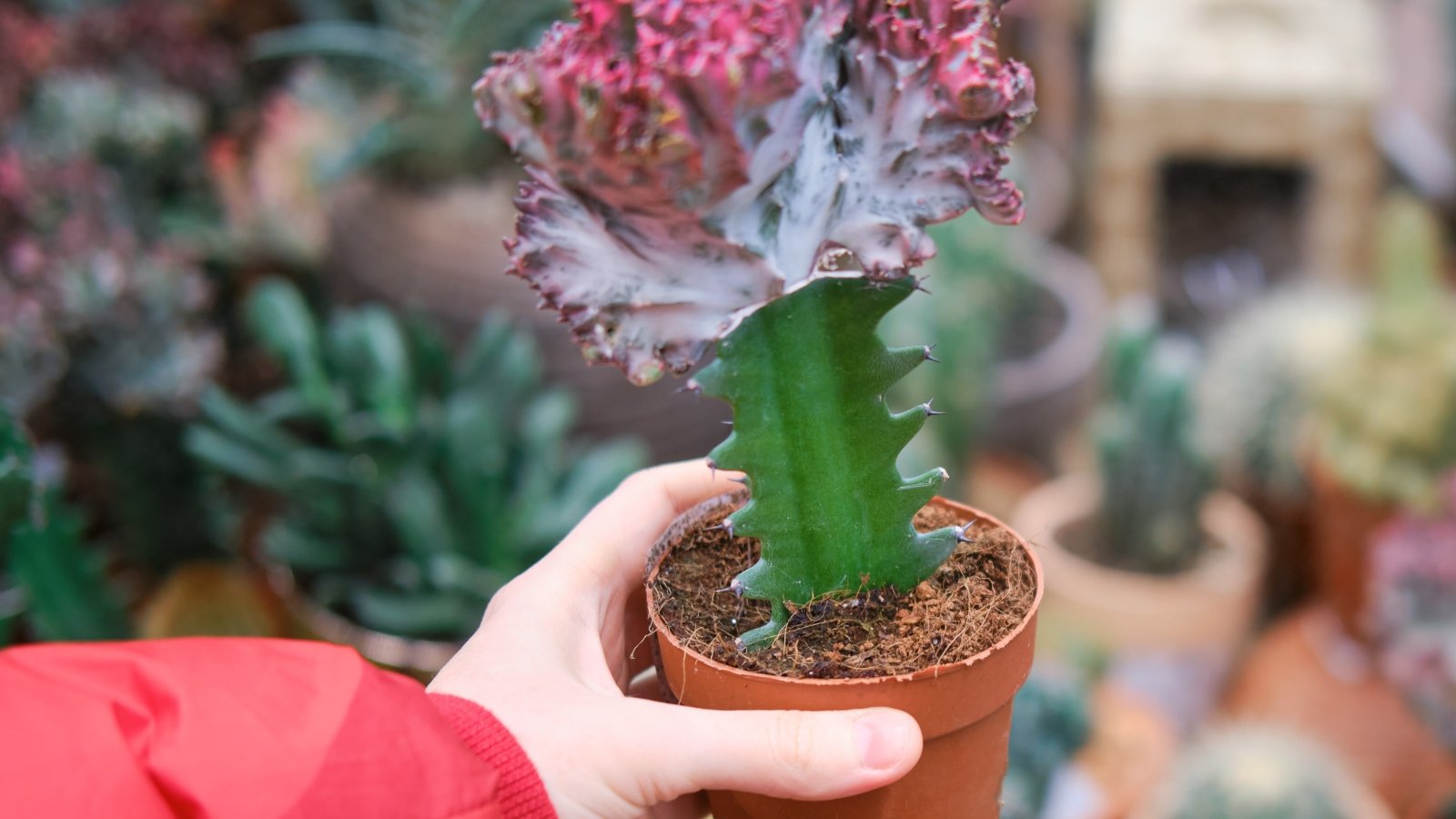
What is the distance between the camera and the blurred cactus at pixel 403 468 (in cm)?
147

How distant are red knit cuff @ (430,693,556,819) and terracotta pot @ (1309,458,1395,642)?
153cm

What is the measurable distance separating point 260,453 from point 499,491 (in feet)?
1.00

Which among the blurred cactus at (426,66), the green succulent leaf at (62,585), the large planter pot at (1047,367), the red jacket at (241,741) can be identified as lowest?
the large planter pot at (1047,367)

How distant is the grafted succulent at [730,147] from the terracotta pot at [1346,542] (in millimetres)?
1400

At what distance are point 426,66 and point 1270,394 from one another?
1.57m

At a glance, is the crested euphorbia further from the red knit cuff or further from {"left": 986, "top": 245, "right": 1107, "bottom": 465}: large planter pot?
{"left": 986, "top": 245, "right": 1107, "bottom": 465}: large planter pot

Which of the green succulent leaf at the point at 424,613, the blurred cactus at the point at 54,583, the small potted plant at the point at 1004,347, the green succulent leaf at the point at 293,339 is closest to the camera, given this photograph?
the blurred cactus at the point at 54,583

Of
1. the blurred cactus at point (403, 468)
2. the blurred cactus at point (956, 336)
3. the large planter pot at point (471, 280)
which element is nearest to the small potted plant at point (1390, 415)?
the blurred cactus at point (956, 336)

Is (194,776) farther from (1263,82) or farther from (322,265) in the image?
(1263,82)

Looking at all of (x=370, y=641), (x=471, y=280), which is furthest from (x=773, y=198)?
(x=471, y=280)

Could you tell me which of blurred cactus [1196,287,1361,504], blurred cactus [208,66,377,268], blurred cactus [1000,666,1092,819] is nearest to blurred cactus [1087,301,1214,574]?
blurred cactus [1196,287,1361,504]

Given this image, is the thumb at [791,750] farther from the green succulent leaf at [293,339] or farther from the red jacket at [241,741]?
the green succulent leaf at [293,339]

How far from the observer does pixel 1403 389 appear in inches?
71.0

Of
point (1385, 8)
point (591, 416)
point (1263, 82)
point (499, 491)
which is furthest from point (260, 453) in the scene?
point (1385, 8)
